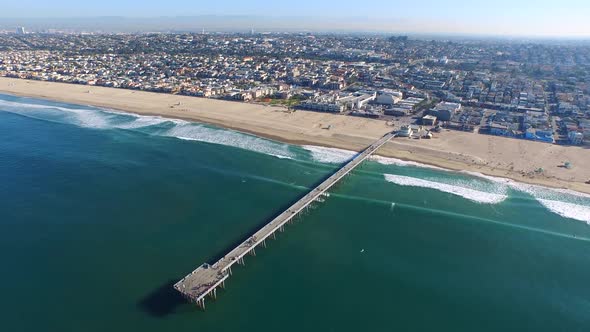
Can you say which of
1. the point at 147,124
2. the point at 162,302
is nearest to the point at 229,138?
the point at 147,124

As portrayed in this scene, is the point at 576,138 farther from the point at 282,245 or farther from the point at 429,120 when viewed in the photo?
the point at 282,245

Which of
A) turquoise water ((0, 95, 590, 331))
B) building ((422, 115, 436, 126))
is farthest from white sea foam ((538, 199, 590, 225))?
building ((422, 115, 436, 126))

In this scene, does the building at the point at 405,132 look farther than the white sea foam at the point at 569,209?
Yes

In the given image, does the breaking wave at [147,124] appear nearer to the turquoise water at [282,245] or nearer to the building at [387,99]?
the turquoise water at [282,245]

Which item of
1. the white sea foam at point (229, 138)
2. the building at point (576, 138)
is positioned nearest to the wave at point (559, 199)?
the building at point (576, 138)

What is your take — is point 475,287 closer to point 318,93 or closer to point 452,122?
point 452,122

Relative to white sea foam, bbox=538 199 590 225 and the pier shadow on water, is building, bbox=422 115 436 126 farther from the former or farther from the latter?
the pier shadow on water
